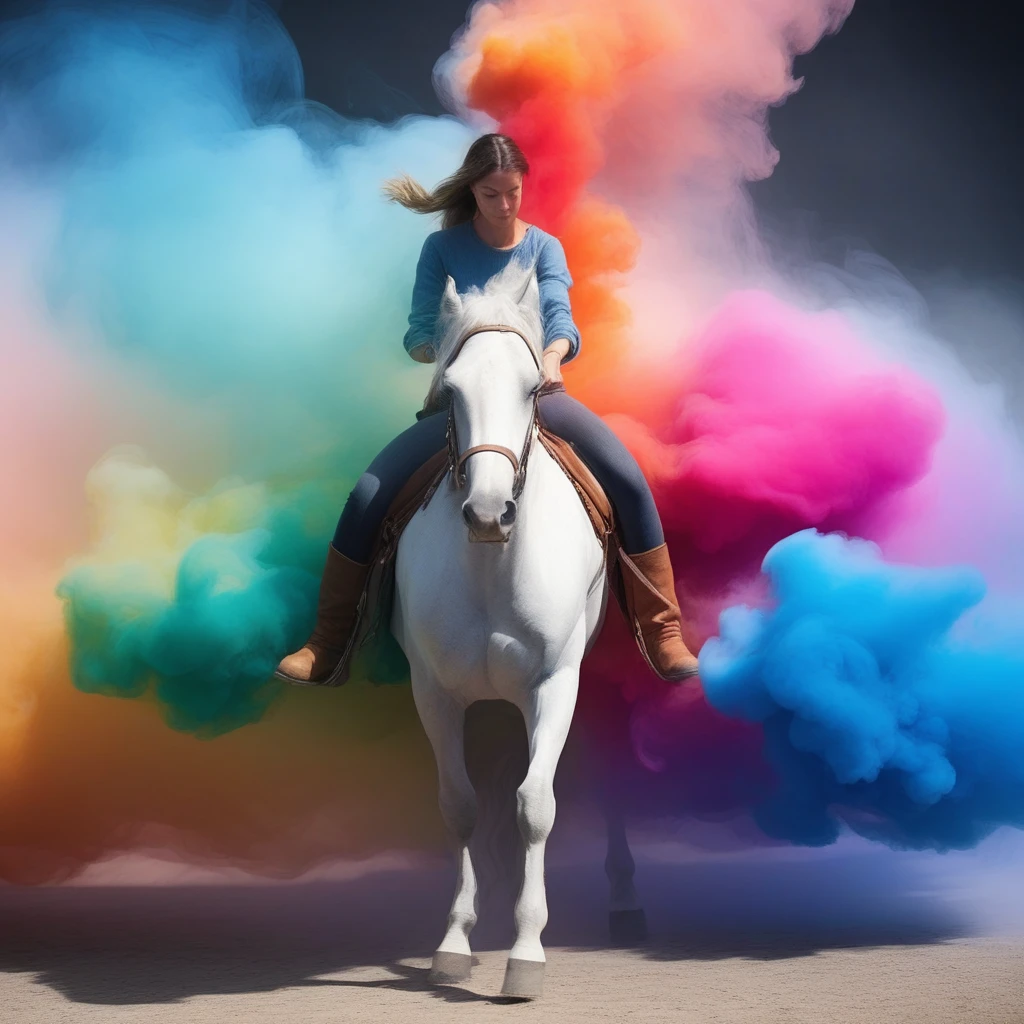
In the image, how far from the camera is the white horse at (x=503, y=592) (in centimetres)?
324

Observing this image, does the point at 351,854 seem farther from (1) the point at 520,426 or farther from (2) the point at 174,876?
(1) the point at 520,426

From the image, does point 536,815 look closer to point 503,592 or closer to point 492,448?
point 503,592

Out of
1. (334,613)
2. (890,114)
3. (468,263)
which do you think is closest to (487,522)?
(334,613)

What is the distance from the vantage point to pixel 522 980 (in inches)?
128

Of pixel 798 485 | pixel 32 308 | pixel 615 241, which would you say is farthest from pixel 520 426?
pixel 32 308

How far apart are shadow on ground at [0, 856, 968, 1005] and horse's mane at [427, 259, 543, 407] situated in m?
1.73

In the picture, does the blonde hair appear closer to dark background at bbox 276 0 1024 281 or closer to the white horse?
the white horse

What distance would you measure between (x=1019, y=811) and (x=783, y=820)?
2.37 feet

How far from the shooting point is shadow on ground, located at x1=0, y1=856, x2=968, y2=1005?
3783 mm

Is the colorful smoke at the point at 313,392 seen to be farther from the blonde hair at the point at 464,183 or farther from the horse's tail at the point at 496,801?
the blonde hair at the point at 464,183

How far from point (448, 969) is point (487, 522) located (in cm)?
139

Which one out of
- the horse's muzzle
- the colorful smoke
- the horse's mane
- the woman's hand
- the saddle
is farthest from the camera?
the colorful smoke

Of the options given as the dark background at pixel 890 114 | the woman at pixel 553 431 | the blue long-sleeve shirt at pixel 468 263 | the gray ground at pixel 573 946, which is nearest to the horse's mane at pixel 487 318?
the woman at pixel 553 431

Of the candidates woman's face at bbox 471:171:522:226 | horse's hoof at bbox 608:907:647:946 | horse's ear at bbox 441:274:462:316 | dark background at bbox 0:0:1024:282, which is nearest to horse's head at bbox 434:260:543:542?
horse's ear at bbox 441:274:462:316
